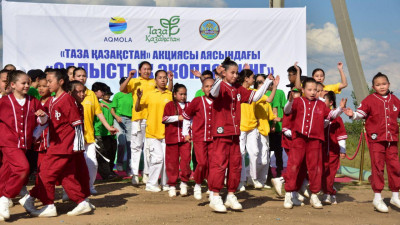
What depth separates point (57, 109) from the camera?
22.0ft

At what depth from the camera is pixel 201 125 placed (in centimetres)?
808

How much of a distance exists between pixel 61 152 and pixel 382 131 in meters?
4.20

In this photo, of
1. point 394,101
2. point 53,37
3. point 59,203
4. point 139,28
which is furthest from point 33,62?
point 394,101

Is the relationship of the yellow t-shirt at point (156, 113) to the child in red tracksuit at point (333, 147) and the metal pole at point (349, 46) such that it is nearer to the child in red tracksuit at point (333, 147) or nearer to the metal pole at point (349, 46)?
the child in red tracksuit at point (333, 147)

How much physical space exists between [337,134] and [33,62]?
660 cm

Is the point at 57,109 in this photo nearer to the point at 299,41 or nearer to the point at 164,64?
the point at 164,64

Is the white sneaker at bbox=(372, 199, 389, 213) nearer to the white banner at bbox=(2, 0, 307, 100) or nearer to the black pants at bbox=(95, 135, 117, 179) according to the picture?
the white banner at bbox=(2, 0, 307, 100)

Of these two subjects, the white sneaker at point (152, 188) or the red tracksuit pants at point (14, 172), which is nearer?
the red tracksuit pants at point (14, 172)

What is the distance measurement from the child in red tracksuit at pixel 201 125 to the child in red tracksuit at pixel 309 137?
3.63 feet

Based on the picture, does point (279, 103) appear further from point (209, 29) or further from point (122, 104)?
point (122, 104)

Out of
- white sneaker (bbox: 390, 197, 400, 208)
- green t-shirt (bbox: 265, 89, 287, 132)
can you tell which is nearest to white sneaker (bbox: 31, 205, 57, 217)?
white sneaker (bbox: 390, 197, 400, 208)

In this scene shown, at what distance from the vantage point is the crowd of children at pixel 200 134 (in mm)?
6684

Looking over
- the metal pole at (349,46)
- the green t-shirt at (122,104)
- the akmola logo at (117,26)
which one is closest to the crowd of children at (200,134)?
the green t-shirt at (122,104)

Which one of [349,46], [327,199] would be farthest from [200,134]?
[349,46]
